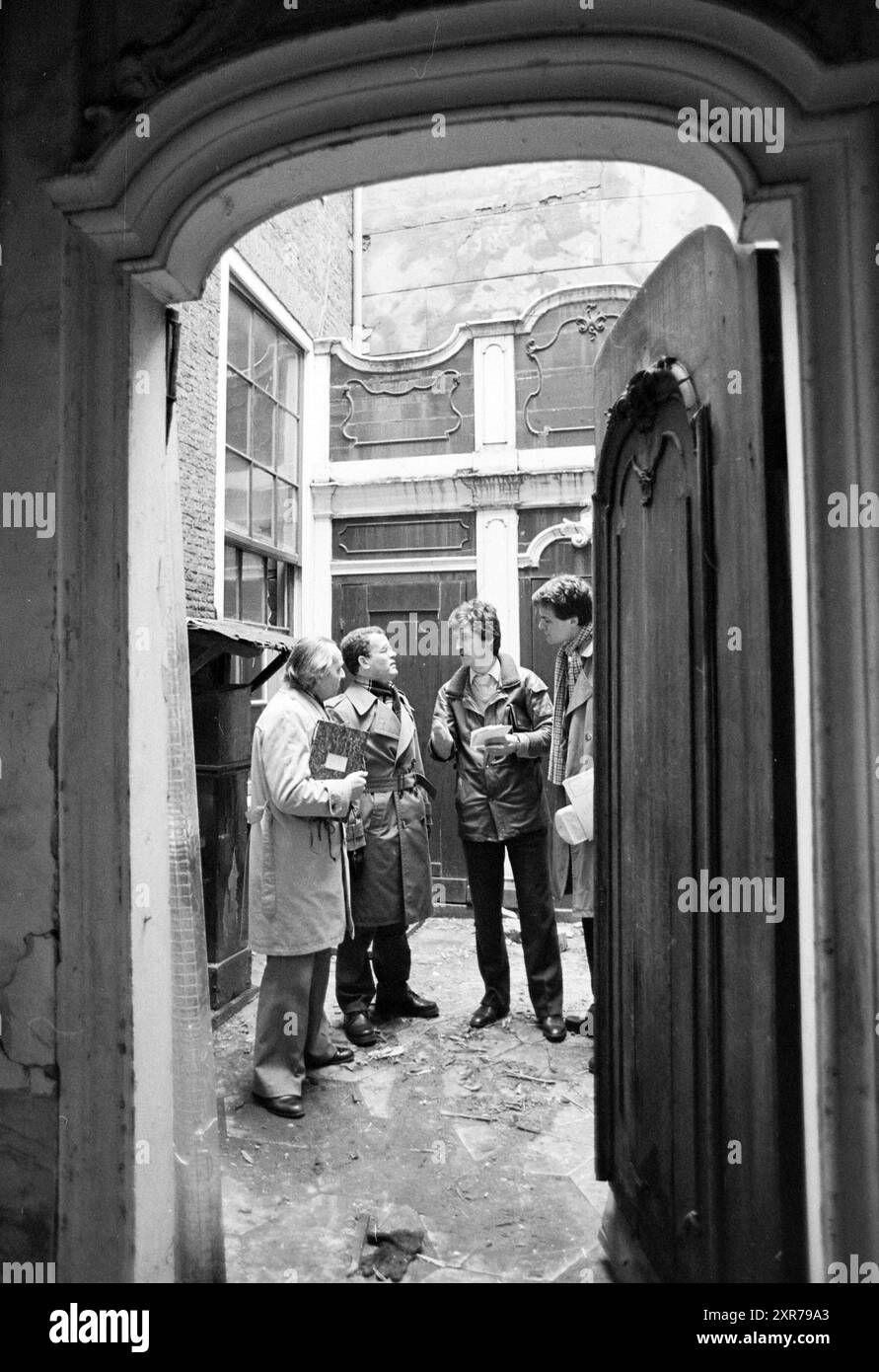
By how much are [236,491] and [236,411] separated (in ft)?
1.88

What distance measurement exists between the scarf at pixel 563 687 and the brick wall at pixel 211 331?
1.90 metres

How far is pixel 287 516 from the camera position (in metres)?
6.85

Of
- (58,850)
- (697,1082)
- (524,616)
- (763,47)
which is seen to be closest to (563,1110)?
(697,1082)

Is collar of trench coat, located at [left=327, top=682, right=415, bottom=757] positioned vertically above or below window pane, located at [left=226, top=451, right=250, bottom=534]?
below

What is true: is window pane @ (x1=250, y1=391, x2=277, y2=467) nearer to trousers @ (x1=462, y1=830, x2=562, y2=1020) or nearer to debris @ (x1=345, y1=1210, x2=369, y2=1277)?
trousers @ (x1=462, y1=830, x2=562, y2=1020)

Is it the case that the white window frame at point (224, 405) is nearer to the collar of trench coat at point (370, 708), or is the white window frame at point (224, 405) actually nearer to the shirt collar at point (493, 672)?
the collar of trench coat at point (370, 708)

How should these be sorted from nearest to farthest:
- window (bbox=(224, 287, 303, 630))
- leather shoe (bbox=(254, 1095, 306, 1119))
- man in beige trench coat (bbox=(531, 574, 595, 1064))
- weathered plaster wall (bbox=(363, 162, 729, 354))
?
leather shoe (bbox=(254, 1095, 306, 1119)) → man in beige trench coat (bbox=(531, 574, 595, 1064)) → window (bbox=(224, 287, 303, 630)) → weathered plaster wall (bbox=(363, 162, 729, 354))

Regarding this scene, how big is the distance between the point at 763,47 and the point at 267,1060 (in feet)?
11.5

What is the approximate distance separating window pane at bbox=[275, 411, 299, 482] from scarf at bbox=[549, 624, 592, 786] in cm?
388

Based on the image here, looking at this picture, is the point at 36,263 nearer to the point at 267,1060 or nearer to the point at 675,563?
the point at 675,563

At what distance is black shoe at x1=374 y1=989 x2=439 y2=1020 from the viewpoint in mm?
4188

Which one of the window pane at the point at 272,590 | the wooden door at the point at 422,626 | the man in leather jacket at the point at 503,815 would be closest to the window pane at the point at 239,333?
the window pane at the point at 272,590

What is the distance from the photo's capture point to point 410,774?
13.6 ft

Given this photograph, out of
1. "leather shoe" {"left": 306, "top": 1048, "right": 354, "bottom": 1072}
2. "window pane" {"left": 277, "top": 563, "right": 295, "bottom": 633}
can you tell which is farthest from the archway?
"window pane" {"left": 277, "top": 563, "right": 295, "bottom": 633}
